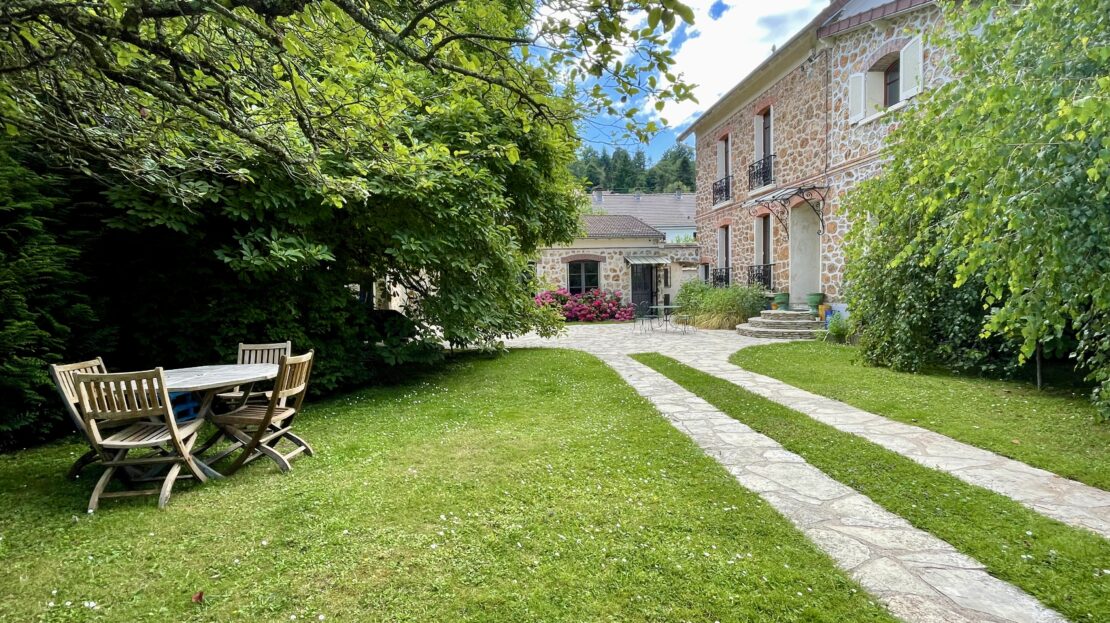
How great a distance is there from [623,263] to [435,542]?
58.8 ft

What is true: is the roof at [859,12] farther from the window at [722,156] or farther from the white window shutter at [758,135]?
the window at [722,156]

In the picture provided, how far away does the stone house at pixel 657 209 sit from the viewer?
29.1 m

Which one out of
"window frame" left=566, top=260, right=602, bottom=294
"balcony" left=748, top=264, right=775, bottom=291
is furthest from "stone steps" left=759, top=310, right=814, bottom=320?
"window frame" left=566, top=260, right=602, bottom=294

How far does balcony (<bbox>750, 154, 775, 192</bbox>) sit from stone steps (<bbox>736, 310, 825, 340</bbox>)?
3.89 meters

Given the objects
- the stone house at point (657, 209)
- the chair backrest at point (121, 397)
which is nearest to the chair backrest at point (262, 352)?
the chair backrest at point (121, 397)

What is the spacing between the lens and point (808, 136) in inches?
480

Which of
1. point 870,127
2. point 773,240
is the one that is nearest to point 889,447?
point 870,127

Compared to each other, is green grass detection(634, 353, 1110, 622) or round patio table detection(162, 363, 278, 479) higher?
A: round patio table detection(162, 363, 278, 479)

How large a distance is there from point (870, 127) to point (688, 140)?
1017cm

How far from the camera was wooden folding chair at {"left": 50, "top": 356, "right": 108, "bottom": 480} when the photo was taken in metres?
3.18

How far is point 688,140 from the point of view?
20.0 meters

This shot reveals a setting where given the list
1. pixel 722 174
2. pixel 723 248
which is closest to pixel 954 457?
pixel 723 248

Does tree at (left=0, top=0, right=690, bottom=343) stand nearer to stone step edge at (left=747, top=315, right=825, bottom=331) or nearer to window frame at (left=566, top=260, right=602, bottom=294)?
stone step edge at (left=747, top=315, right=825, bottom=331)

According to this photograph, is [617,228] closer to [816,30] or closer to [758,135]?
[758,135]
